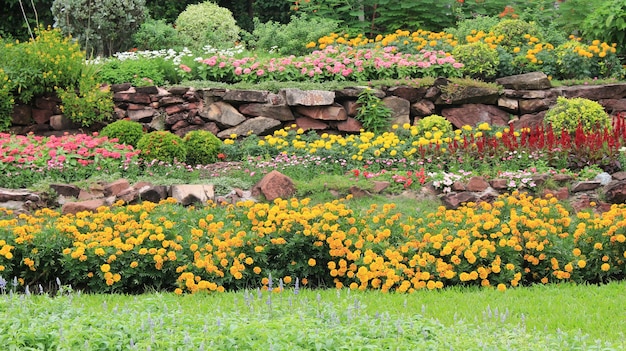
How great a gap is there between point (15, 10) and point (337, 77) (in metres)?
8.73

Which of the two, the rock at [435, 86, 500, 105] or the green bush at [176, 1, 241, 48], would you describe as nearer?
the rock at [435, 86, 500, 105]

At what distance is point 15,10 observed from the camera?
1777 cm

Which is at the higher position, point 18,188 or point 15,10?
point 15,10

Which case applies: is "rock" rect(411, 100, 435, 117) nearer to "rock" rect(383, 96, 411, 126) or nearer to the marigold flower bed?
"rock" rect(383, 96, 411, 126)

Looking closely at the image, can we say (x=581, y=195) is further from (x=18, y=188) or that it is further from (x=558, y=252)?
(x=18, y=188)

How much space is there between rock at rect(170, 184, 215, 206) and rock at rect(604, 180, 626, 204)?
4.15 m

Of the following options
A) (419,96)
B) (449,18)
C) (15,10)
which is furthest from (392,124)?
(15,10)

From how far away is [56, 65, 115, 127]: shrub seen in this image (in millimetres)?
11688

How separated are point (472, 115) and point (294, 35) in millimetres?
4062

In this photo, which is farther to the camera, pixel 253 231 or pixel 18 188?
pixel 18 188

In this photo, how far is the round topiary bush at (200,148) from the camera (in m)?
10.7

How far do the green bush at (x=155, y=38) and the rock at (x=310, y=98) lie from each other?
13.5 ft

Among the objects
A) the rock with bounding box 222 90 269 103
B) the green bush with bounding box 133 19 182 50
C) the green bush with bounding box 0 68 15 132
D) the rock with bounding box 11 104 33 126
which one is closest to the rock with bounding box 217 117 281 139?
the rock with bounding box 222 90 269 103

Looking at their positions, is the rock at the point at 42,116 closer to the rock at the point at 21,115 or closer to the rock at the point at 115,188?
the rock at the point at 21,115
